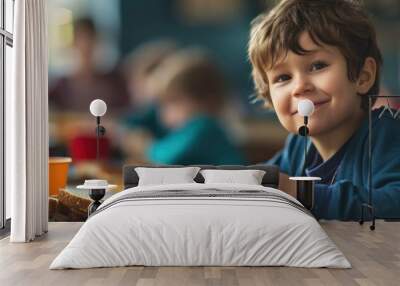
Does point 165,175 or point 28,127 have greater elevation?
point 28,127

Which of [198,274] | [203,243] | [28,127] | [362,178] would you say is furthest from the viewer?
[362,178]

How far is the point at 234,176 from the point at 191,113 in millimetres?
1143

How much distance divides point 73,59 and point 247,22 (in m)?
2.38

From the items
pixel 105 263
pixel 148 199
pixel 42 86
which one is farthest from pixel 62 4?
pixel 105 263

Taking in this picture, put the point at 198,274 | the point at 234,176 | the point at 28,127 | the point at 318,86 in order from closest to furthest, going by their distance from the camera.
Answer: the point at 198,274 → the point at 28,127 → the point at 234,176 → the point at 318,86

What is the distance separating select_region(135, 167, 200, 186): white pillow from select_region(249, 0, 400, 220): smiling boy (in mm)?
1222

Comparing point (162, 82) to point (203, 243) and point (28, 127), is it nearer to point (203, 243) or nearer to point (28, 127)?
point (28, 127)

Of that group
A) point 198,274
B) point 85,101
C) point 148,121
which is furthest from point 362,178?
point 198,274

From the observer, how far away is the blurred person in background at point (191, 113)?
805cm

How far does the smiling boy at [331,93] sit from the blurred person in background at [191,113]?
59cm

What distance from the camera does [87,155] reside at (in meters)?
8.15

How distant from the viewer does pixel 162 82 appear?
809 cm

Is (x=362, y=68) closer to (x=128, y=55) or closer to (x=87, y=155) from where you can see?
(x=128, y=55)

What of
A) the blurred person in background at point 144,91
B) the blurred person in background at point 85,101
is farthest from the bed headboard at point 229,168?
the blurred person in background at point 144,91
